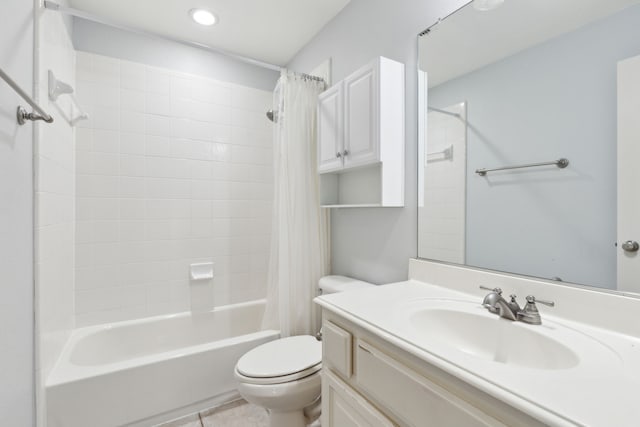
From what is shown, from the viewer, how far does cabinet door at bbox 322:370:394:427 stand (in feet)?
2.81

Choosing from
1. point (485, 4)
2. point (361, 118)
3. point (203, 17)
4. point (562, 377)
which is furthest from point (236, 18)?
point (562, 377)

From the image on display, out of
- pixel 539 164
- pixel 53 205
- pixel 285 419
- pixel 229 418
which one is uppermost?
pixel 539 164

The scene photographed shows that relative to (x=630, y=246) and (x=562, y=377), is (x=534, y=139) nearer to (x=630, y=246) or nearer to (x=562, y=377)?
(x=630, y=246)

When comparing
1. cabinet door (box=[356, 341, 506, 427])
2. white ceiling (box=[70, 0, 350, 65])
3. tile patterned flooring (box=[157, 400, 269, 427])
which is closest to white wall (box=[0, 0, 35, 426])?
tile patterned flooring (box=[157, 400, 269, 427])

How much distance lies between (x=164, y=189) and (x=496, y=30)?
2.22 m

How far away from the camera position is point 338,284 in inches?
67.4

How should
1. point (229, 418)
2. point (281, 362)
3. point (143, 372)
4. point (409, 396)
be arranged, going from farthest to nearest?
1. point (229, 418)
2. point (143, 372)
3. point (281, 362)
4. point (409, 396)

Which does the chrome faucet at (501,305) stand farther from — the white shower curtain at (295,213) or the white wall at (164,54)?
the white wall at (164,54)

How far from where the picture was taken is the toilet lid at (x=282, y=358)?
4.42 feet

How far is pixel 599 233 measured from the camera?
0.85 metres

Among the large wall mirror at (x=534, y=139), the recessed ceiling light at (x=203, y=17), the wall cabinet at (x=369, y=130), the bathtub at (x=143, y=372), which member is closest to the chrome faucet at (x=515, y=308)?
the large wall mirror at (x=534, y=139)

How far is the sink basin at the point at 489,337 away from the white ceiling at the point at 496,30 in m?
0.97

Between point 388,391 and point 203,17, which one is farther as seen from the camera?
point 203,17

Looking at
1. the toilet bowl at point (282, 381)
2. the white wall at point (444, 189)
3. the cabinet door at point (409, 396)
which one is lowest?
the toilet bowl at point (282, 381)
